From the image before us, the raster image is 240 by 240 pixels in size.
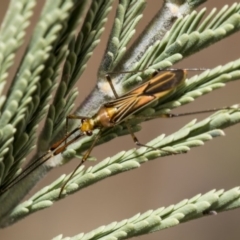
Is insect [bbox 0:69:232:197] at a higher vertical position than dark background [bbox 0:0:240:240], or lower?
lower

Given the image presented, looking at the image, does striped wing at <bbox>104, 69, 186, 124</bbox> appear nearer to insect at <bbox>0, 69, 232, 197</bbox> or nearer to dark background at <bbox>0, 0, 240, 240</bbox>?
insect at <bbox>0, 69, 232, 197</bbox>

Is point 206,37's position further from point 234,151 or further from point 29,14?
point 234,151

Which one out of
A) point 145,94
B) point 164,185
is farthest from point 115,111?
point 164,185

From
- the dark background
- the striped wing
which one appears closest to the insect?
the striped wing

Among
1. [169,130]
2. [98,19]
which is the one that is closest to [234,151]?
[169,130]

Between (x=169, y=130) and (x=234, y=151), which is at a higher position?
(x=169, y=130)

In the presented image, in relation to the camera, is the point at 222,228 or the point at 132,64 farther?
the point at 222,228

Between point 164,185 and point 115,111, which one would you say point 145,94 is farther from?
point 164,185

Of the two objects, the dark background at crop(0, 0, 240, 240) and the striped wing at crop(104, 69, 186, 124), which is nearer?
the striped wing at crop(104, 69, 186, 124)
